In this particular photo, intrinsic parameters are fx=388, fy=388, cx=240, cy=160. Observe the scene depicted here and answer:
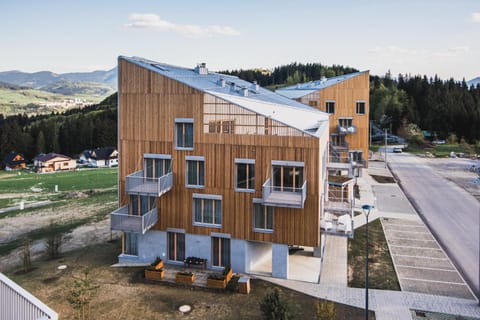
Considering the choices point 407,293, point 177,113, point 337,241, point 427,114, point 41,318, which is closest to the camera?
point 41,318

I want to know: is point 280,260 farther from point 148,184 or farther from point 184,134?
point 184,134

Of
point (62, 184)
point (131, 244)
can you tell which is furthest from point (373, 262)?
point (62, 184)

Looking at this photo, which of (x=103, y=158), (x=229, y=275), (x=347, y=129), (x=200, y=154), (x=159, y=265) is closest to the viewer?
(x=229, y=275)

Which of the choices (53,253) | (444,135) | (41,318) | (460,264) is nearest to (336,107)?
(460,264)

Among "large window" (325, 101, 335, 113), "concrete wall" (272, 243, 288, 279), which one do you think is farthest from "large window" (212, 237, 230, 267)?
"large window" (325, 101, 335, 113)

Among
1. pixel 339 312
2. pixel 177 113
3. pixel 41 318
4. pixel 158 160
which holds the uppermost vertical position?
pixel 177 113

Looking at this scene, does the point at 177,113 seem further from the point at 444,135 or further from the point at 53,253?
the point at 444,135
